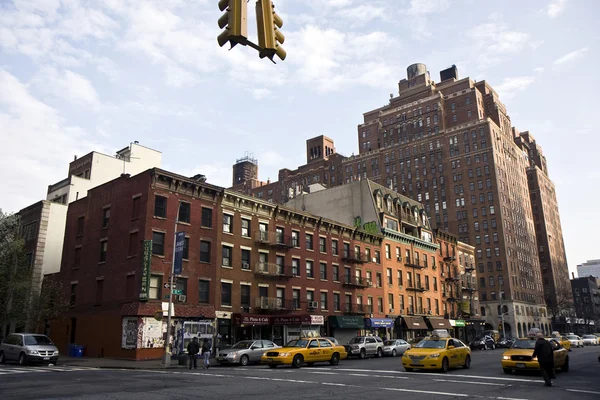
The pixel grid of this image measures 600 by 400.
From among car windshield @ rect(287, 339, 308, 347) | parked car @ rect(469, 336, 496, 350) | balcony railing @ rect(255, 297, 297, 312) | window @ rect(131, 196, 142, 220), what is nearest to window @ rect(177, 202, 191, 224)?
window @ rect(131, 196, 142, 220)

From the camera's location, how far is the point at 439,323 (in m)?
59.7

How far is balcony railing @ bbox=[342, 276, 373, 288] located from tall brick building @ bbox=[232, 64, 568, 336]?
181 ft

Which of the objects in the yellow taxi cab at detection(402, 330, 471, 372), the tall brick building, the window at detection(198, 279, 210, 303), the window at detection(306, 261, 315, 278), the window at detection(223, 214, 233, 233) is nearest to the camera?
the yellow taxi cab at detection(402, 330, 471, 372)

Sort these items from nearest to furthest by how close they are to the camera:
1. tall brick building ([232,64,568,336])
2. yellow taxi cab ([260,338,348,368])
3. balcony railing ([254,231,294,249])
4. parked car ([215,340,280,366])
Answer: yellow taxi cab ([260,338,348,368]) → parked car ([215,340,280,366]) → balcony railing ([254,231,294,249]) → tall brick building ([232,64,568,336])

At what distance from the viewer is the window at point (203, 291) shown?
118 ft

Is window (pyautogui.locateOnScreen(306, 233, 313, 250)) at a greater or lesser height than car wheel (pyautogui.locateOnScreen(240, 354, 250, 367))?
greater

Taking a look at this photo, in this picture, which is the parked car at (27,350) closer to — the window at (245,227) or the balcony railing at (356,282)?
the window at (245,227)

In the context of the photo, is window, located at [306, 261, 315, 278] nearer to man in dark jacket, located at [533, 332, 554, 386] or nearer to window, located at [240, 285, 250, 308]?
window, located at [240, 285, 250, 308]

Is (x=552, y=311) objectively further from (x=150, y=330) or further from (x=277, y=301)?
(x=150, y=330)

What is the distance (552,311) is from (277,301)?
105 m


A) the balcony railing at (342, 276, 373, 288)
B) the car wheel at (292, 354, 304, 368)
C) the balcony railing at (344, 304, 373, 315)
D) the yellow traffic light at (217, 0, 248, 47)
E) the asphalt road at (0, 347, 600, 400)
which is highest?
the balcony railing at (342, 276, 373, 288)

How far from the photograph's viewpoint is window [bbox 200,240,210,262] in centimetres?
3688

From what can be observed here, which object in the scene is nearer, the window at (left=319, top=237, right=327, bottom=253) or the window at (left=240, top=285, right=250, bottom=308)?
the window at (left=240, top=285, right=250, bottom=308)

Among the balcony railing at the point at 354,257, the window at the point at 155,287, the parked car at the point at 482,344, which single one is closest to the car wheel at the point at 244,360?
the window at the point at 155,287
